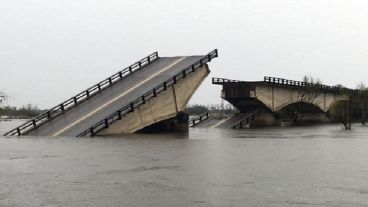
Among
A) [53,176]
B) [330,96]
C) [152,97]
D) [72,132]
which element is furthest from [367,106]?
[53,176]

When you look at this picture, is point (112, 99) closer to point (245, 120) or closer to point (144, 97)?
point (144, 97)

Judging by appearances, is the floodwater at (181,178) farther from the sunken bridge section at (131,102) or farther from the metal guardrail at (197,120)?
the metal guardrail at (197,120)

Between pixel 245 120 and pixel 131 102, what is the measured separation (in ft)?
118

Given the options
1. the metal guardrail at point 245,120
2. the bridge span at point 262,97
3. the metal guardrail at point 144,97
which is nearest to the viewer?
the metal guardrail at point 144,97

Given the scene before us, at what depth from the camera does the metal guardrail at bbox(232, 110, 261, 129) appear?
78.1 m

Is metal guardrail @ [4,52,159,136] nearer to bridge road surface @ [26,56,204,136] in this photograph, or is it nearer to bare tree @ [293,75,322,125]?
bridge road surface @ [26,56,204,136]

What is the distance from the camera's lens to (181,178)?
19344 mm

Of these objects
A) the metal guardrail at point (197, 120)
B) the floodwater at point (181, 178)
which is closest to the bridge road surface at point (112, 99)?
the floodwater at point (181, 178)

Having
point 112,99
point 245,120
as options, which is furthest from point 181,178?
point 245,120

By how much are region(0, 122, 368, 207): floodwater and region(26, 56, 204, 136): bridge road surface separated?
15.4 m

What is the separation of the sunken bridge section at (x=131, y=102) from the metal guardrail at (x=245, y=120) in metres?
17.6

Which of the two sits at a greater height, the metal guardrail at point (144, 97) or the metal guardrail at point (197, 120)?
the metal guardrail at point (144, 97)

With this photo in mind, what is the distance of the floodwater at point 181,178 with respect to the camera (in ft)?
48.9

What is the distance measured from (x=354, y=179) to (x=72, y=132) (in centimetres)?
2980
